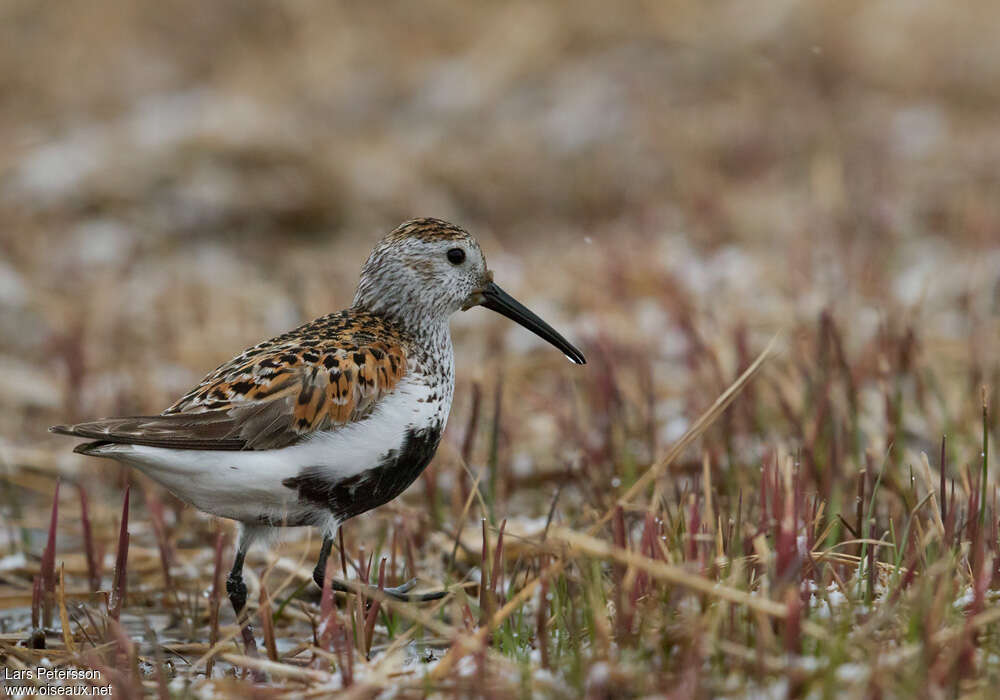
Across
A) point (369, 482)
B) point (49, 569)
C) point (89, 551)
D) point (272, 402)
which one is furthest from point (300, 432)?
point (89, 551)

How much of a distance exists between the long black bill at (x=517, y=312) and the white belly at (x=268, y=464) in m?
0.75

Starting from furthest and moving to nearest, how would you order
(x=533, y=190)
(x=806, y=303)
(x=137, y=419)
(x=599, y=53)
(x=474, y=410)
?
(x=599, y=53)
(x=533, y=190)
(x=806, y=303)
(x=474, y=410)
(x=137, y=419)

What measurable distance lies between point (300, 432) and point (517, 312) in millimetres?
1132

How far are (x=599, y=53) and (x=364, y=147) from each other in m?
3.09

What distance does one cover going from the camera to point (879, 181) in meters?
9.39

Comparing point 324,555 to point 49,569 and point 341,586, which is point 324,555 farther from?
point 49,569

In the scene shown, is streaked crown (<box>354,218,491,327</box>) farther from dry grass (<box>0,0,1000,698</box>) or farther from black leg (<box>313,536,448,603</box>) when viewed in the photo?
black leg (<box>313,536,448,603</box>)

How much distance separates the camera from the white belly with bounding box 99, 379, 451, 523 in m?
3.82

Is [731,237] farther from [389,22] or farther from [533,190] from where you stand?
[389,22]

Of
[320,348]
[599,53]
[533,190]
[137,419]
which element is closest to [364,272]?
[320,348]

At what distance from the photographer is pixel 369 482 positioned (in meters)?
3.99

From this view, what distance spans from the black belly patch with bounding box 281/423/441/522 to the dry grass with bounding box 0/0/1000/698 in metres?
0.24

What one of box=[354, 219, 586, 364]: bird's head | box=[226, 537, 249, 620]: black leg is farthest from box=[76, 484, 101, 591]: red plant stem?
box=[354, 219, 586, 364]: bird's head

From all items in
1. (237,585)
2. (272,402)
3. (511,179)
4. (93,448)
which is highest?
(511,179)
